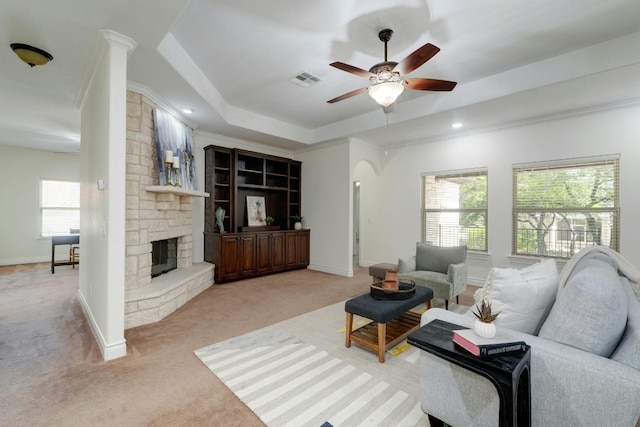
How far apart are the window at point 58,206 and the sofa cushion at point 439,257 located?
8.33 meters

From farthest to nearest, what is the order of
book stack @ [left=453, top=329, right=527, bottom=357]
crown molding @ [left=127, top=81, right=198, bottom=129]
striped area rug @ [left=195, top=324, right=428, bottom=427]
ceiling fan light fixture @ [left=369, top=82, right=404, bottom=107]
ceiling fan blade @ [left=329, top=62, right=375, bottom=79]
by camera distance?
crown molding @ [left=127, top=81, right=198, bottom=129]
ceiling fan light fixture @ [left=369, top=82, right=404, bottom=107]
ceiling fan blade @ [left=329, top=62, right=375, bottom=79]
striped area rug @ [left=195, top=324, right=428, bottom=427]
book stack @ [left=453, top=329, right=527, bottom=357]

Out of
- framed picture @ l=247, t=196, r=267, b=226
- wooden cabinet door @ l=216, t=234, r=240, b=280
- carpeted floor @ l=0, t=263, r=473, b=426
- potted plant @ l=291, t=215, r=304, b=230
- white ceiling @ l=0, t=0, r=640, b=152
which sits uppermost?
white ceiling @ l=0, t=0, r=640, b=152

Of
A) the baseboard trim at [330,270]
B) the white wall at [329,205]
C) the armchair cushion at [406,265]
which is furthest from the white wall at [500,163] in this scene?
the armchair cushion at [406,265]

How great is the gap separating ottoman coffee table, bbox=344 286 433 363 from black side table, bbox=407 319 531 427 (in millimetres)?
936

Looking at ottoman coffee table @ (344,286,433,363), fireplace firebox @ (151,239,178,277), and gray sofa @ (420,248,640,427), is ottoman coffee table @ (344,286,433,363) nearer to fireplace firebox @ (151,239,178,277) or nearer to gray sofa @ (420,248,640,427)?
gray sofa @ (420,248,640,427)

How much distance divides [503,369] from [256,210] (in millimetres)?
5328

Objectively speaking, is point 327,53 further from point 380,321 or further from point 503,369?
point 503,369

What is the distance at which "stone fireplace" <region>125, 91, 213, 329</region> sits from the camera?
3.27 meters

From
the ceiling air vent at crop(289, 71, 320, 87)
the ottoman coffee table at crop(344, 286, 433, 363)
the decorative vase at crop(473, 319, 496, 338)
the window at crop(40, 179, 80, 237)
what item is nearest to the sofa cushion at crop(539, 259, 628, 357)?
the decorative vase at crop(473, 319, 496, 338)

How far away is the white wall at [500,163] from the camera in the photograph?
12.4ft

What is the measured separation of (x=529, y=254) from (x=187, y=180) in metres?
5.44

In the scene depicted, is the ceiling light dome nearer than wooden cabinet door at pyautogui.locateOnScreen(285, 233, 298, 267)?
Yes

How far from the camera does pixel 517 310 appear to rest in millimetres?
1666

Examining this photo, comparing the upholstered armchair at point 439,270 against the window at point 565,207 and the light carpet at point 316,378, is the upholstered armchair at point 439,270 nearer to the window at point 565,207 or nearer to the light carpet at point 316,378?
the light carpet at point 316,378
